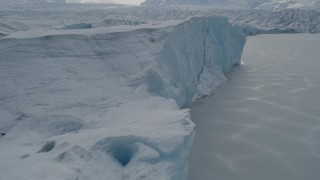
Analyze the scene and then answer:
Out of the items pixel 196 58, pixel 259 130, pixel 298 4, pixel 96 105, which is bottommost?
pixel 298 4

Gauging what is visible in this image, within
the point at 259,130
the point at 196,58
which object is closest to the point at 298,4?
the point at 196,58

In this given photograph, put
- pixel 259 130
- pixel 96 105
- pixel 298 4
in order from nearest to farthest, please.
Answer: pixel 96 105 → pixel 259 130 → pixel 298 4

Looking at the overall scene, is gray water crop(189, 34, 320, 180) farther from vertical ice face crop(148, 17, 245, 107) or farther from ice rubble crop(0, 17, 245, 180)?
ice rubble crop(0, 17, 245, 180)

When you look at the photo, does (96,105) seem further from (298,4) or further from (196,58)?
(298,4)

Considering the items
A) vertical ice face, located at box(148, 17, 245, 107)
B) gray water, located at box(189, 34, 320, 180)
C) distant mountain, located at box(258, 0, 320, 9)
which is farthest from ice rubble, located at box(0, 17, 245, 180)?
distant mountain, located at box(258, 0, 320, 9)

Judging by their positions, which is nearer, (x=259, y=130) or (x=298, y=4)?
(x=259, y=130)

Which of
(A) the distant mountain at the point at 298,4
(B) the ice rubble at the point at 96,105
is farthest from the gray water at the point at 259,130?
(A) the distant mountain at the point at 298,4

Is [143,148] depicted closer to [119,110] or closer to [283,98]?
[119,110]
